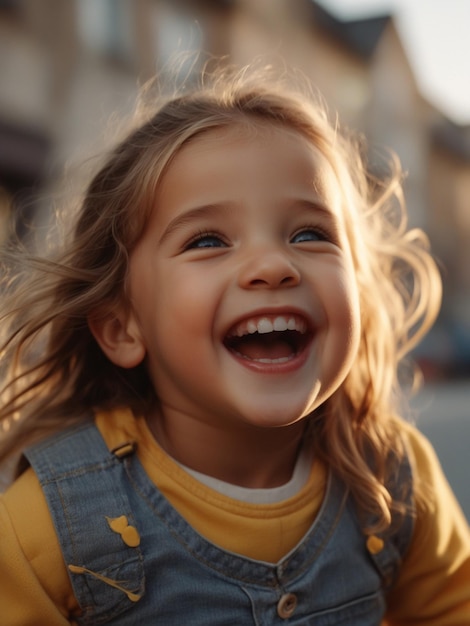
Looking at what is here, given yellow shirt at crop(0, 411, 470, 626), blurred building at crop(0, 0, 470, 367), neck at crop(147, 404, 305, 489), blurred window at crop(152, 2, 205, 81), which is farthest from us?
blurred window at crop(152, 2, 205, 81)

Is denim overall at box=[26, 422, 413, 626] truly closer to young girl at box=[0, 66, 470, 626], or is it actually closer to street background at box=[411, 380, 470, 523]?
young girl at box=[0, 66, 470, 626]

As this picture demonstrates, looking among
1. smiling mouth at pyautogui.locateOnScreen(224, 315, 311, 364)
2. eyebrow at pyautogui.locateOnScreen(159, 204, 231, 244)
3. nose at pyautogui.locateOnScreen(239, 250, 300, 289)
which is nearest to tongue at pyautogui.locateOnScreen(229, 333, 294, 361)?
smiling mouth at pyautogui.locateOnScreen(224, 315, 311, 364)

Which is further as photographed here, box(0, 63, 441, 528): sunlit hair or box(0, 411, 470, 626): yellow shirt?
box(0, 63, 441, 528): sunlit hair

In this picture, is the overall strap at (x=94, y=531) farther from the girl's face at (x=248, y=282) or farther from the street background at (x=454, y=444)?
the street background at (x=454, y=444)

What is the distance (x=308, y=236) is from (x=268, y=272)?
0.18 meters

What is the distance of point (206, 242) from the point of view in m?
1.48

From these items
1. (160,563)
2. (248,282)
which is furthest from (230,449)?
(248,282)

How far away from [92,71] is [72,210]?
27.6 feet

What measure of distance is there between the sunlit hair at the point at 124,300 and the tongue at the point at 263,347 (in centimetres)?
31

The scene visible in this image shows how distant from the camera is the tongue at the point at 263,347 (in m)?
1.44

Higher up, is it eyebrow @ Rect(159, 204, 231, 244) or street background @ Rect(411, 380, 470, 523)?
eyebrow @ Rect(159, 204, 231, 244)

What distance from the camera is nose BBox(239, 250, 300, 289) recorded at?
137cm

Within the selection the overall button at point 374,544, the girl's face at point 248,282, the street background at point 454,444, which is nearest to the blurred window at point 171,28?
the street background at point 454,444

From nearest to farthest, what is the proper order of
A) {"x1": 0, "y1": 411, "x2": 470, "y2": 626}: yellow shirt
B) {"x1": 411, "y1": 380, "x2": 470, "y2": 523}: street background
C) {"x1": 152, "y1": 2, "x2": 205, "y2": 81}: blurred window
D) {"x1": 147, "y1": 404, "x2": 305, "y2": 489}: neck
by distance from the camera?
{"x1": 0, "y1": 411, "x2": 470, "y2": 626}: yellow shirt, {"x1": 147, "y1": 404, "x2": 305, "y2": 489}: neck, {"x1": 411, "y1": 380, "x2": 470, "y2": 523}: street background, {"x1": 152, "y1": 2, "x2": 205, "y2": 81}: blurred window
